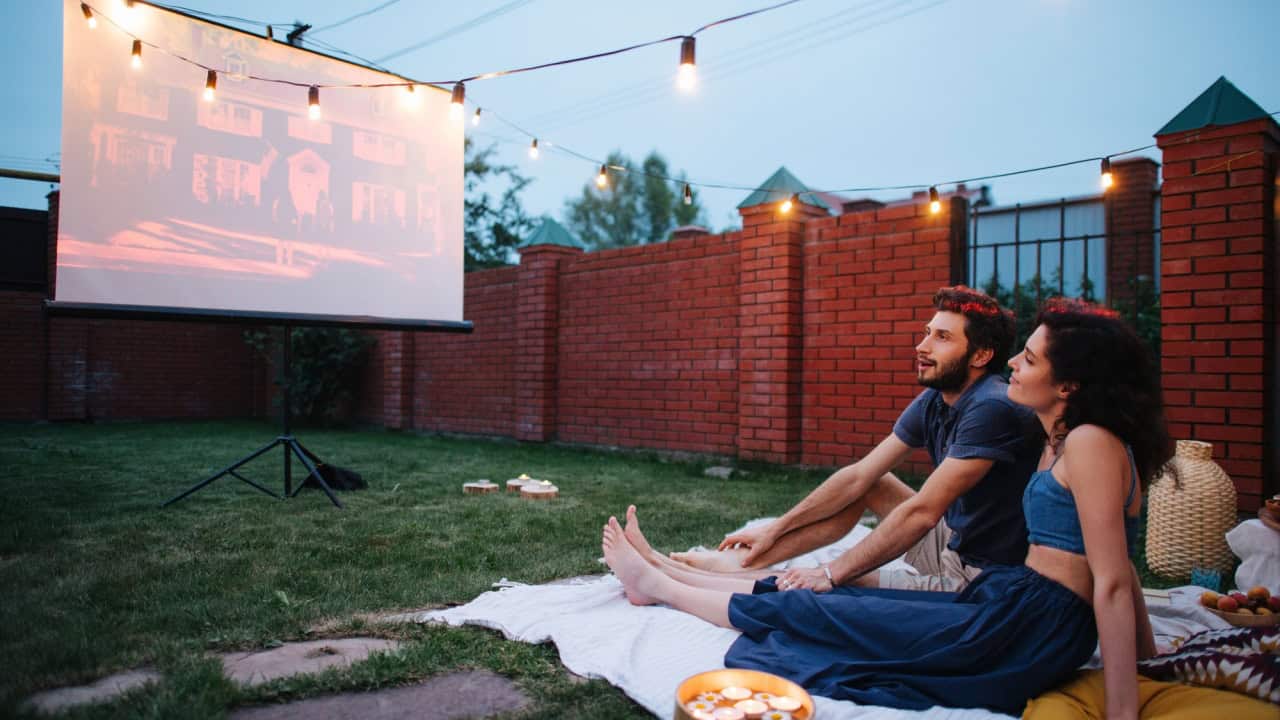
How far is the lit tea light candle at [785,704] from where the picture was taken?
5.49 ft

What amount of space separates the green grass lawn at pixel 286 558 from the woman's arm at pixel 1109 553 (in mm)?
1119

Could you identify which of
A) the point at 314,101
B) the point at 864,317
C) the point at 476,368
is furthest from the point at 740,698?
the point at 476,368

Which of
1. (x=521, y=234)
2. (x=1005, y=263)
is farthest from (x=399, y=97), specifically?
(x=521, y=234)

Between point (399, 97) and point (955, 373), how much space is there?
14.4 ft

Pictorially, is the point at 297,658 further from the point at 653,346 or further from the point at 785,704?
the point at 653,346

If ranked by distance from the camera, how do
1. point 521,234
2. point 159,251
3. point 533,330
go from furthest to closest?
1. point 521,234
2. point 533,330
3. point 159,251

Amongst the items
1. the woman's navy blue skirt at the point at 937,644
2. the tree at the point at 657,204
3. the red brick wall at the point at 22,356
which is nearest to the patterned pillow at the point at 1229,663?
the woman's navy blue skirt at the point at 937,644

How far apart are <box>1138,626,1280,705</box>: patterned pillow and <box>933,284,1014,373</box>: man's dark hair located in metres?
0.96

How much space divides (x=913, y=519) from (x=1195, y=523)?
1.98 m

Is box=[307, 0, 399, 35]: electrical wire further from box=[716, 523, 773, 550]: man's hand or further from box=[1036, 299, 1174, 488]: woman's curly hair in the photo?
box=[1036, 299, 1174, 488]: woman's curly hair

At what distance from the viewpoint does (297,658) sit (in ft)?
7.29

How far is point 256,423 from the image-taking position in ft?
40.8

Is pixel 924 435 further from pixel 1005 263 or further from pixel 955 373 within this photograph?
pixel 1005 263

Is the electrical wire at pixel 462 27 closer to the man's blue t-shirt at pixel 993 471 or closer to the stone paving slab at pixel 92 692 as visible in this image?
the man's blue t-shirt at pixel 993 471
